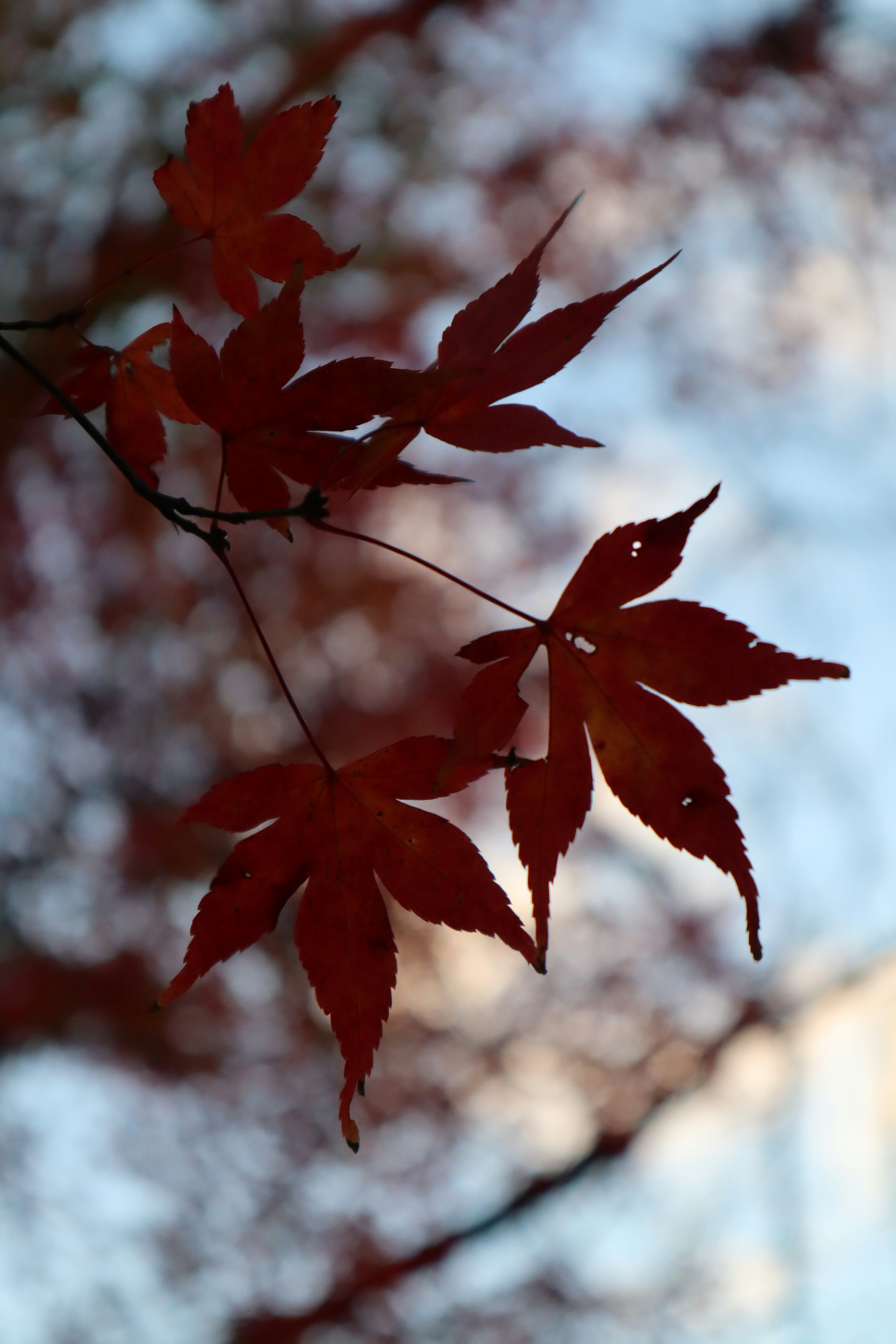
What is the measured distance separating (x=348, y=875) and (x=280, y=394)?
31 cm

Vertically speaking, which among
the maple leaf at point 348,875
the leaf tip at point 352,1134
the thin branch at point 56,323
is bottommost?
the leaf tip at point 352,1134

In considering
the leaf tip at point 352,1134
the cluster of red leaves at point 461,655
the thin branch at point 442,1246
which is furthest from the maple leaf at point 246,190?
the thin branch at point 442,1246

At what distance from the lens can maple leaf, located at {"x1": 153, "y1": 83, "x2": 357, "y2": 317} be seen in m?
0.56

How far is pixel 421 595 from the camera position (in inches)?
103

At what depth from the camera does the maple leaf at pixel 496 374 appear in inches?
17.7

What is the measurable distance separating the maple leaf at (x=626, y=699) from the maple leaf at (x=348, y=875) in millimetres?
40

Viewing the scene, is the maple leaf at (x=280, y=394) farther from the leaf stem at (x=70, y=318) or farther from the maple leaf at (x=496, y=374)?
the leaf stem at (x=70, y=318)

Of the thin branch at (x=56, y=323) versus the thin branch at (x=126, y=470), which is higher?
the thin branch at (x=56, y=323)

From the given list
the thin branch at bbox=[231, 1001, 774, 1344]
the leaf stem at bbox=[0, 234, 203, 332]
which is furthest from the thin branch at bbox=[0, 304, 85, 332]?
the thin branch at bbox=[231, 1001, 774, 1344]

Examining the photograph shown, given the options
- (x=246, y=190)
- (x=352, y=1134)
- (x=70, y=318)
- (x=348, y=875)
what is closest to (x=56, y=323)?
(x=70, y=318)

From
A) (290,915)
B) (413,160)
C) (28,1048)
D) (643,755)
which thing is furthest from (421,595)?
(643,755)

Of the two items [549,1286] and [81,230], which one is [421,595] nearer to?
[81,230]

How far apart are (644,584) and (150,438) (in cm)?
40

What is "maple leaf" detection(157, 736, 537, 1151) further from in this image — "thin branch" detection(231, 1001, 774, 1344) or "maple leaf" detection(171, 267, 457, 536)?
"thin branch" detection(231, 1001, 774, 1344)
